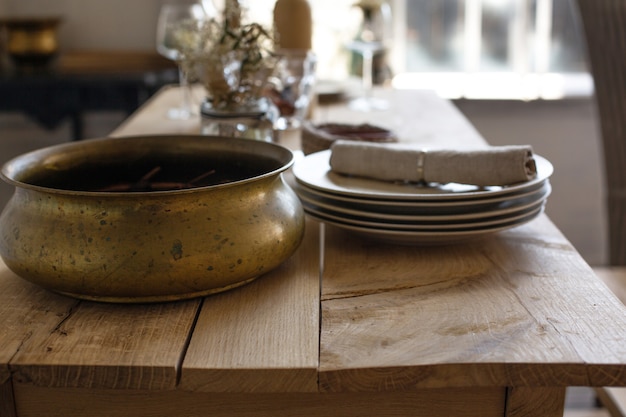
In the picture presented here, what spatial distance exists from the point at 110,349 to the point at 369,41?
55.7 inches

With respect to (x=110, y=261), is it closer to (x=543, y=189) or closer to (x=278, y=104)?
(x=543, y=189)

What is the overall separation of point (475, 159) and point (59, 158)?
45cm

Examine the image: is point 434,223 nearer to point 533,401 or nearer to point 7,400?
point 533,401

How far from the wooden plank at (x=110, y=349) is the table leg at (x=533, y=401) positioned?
27 centimetres

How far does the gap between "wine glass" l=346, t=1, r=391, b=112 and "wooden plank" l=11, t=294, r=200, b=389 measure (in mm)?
1195

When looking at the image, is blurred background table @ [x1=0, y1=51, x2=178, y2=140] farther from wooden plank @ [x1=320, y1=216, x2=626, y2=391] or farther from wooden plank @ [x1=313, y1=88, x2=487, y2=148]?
wooden plank @ [x1=320, y1=216, x2=626, y2=391]

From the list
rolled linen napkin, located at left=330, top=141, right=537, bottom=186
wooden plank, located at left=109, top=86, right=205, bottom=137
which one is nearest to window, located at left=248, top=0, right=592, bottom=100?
wooden plank, located at left=109, top=86, right=205, bottom=137

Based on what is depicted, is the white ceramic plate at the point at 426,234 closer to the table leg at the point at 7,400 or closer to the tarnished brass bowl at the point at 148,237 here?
the tarnished brass bowl at the point at 148,237

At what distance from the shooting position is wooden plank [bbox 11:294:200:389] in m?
0.60

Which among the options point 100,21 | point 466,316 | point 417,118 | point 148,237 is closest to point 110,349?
point 148,237

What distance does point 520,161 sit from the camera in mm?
875

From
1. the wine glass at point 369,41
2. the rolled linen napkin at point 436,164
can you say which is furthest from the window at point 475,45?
the rolled linen napkin at point 436,164

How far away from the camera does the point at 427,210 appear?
2.75ft

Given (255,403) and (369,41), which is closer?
(255,403)
